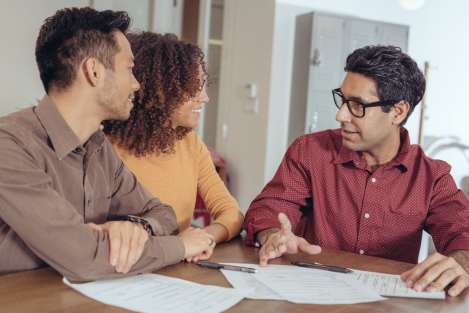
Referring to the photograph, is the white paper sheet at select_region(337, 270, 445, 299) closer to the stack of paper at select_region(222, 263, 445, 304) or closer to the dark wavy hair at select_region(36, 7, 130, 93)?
the stack of paper at select_region(222, 263, 445, 304)

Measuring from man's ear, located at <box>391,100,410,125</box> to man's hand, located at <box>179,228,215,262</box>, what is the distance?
2.74 ft

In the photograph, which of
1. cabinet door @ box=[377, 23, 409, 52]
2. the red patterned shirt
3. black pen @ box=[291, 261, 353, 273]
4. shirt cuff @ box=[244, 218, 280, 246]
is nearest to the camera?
black pen @ box=[291, 261, 353, 273]

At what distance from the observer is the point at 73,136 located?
1.41m

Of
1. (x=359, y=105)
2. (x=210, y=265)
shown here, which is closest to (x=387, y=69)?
(x=359, y=105)

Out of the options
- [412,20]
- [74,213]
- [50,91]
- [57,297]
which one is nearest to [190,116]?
[50,91]

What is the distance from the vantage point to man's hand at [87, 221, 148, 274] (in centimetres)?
124

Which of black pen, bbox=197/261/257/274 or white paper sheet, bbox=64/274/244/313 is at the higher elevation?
white paper sheet, bbox=64/274/244/313

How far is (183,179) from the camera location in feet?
6.77

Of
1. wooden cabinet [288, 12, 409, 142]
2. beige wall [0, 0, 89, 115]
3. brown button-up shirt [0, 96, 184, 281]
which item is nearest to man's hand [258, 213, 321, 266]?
brown button-up shirt [0, 96, 184, 281]

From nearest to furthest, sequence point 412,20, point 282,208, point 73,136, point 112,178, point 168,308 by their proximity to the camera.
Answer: point 168,308 → point 73,136 → point 112,178 → point 282,208 → point 412,20

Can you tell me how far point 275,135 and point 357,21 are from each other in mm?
1100

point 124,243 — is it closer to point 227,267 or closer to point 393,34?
point 227,267

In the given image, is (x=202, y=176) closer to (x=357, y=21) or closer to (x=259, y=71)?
(x=259, y=71)

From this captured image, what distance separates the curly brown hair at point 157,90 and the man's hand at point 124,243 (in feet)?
2.51
